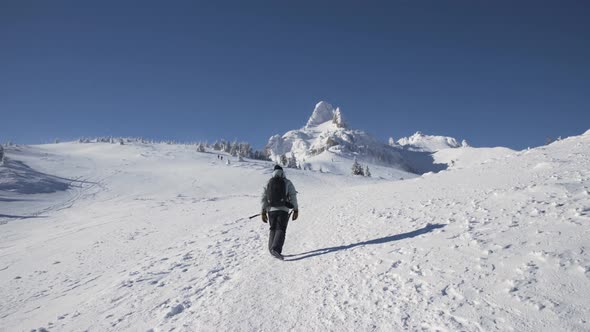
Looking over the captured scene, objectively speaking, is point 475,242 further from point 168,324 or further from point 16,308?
point 16,308

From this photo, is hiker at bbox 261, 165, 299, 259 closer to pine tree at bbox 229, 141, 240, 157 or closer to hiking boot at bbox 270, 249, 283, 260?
hiking boot at bbox 270, 249, 283, 260

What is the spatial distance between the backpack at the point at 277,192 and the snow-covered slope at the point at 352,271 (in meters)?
1.59

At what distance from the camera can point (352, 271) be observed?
7613 millimetres

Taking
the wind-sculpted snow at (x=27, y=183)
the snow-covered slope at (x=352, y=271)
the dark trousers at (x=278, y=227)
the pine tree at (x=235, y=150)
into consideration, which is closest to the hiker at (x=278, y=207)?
the dark trousers at (x=278, y=227)

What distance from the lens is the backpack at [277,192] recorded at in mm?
9703

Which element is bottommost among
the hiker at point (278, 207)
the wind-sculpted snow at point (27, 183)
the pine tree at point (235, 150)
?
the wind-sculpted snow at point (27, 183)

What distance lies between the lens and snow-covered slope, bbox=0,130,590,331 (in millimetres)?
5418

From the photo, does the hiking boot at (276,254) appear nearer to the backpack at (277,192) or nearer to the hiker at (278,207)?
the hiker at (278,207)

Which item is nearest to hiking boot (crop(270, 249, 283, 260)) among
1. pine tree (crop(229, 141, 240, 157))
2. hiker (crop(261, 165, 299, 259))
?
hiker (crop(261, 165, 299, 259))

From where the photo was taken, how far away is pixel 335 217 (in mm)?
15555

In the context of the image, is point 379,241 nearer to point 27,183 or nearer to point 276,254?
point 276,254

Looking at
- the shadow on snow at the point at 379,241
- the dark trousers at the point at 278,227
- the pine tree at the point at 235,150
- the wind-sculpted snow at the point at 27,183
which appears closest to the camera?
the dark trousers at the point at 278,227

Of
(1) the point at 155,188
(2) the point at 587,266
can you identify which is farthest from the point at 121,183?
(2) the point at 587,266

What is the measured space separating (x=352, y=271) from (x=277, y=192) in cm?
321
